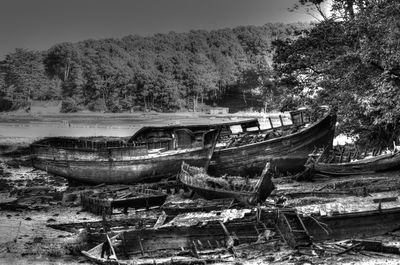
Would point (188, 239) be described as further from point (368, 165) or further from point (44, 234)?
point (368, 165)

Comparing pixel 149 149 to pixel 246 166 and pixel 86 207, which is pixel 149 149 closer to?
pixel 246 166

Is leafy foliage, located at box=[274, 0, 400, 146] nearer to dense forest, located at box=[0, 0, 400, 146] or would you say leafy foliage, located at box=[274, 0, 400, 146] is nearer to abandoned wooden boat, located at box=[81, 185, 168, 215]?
dense forest, located at box=[0, 0, 400, 146]

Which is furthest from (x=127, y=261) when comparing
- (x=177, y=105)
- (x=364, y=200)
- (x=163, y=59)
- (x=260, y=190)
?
(x=163, y=59)

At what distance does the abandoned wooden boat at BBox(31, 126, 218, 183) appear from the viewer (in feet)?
87.5

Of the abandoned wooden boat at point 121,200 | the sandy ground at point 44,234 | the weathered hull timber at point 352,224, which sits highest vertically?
the weathered hull timber at point 352,224

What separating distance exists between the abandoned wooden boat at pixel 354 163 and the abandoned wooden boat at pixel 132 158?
203 inches

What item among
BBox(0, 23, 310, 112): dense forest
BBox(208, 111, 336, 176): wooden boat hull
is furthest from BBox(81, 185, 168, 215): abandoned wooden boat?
BBox(0, 23, 310, 112): dense forest

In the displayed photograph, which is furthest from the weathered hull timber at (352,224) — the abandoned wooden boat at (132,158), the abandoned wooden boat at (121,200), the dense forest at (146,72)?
the dense forest at (146,72)

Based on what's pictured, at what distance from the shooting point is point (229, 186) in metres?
18.8

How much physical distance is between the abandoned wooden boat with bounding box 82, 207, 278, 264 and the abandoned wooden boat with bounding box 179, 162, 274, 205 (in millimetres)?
3284

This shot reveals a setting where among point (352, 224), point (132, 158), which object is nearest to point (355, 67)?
point (352, 224)

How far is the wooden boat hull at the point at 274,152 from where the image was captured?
2675cm

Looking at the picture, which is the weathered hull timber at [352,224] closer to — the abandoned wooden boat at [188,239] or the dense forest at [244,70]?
the abandoned wooden boat at [188,239]

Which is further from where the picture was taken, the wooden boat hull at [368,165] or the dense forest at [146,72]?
the dense forest at [146,72]
